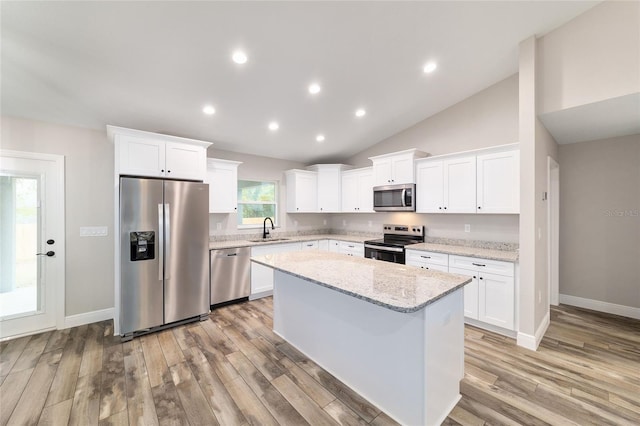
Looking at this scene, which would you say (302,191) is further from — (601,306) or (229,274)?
(601,306)

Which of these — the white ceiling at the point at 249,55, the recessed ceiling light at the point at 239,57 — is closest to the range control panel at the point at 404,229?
the white ceiling at the point at 249,55

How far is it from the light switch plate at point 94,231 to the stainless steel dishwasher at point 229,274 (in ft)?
4.58

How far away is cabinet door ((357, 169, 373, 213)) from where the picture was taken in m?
4.88

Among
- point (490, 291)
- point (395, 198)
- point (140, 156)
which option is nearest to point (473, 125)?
point (395, 198)

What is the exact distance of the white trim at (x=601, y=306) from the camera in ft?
11.3

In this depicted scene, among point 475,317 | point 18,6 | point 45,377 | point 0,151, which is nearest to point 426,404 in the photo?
point 475,317

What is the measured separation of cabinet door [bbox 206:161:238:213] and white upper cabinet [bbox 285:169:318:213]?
4.11 ft

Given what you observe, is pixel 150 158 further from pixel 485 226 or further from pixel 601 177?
pixel 601 177

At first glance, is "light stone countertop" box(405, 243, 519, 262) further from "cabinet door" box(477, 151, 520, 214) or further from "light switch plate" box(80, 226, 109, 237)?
"light switch plate" box(80, 226, 109, 237)

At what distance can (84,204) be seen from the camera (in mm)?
3385

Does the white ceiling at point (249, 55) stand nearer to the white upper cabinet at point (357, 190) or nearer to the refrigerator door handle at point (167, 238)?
the refrigerator door handle at point (167, 238)

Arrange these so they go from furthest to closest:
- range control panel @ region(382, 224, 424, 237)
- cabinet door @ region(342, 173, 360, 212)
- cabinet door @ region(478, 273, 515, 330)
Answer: cabinet door @ region(342, 173, 360, 212) < range control panel @ region(382, 224, 424, 237) < cabinet door @ region(478, 273, 515, 330)

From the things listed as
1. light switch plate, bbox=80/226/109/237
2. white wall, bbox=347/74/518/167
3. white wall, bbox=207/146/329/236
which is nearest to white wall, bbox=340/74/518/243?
Answer: white wall, bbox=347/74/518/167

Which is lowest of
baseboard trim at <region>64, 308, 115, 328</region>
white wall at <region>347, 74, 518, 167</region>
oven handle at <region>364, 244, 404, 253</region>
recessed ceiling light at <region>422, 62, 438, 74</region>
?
baseboard trim at <region>64, 308, 115, 328</region>
